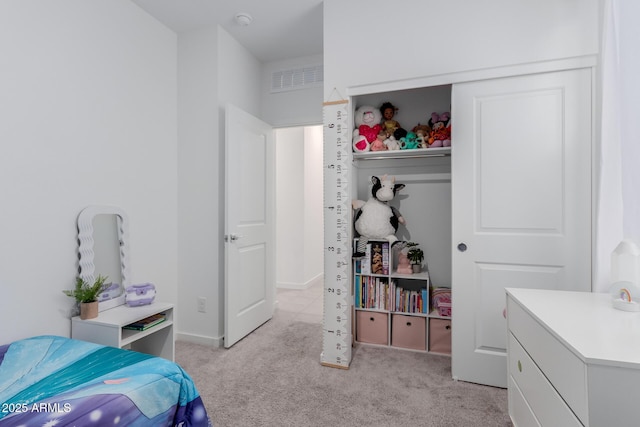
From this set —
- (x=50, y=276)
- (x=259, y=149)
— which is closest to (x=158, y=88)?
(x=259, y=149)

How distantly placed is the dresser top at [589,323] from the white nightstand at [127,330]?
2.07 meters

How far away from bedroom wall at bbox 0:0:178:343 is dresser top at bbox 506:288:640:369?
2.48 m

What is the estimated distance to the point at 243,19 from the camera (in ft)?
8.57

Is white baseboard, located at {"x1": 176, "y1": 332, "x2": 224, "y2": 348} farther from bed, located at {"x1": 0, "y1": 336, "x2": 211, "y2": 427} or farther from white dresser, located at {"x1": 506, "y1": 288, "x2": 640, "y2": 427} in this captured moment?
white dresser, located at {"x1": 506, "y1": 288, "x2": 640, "y2": 427}

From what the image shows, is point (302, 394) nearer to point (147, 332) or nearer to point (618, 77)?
point (147, 332)

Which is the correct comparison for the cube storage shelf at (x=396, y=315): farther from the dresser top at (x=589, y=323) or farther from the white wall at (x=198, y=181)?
the white wall at (x=198, y=181)

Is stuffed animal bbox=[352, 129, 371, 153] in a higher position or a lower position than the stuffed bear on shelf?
lower

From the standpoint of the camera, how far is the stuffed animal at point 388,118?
260cm

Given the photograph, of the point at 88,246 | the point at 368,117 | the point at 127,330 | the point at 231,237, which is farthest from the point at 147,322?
the point at 368,117

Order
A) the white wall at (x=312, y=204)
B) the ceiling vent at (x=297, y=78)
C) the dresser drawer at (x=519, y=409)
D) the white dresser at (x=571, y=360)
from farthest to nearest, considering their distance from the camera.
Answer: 1. the white wall at (x=312, y=204)
2. the ceiling vent at (x=297, y=78)
3. the dresser drawer at (x=519, y=409)
4. the white dresser at (x=571, y=360)

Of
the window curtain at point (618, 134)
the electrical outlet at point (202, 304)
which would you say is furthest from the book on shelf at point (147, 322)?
the window curtain at point (618, 134)

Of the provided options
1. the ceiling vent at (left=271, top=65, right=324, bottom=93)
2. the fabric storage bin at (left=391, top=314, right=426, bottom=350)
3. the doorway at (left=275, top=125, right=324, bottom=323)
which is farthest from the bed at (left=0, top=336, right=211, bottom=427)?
the doorway at (left=275, top=125, right=324, bottom=323)

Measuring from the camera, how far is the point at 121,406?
1.09 metres

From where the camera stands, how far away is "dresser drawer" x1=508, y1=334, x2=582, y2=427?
964 mm
